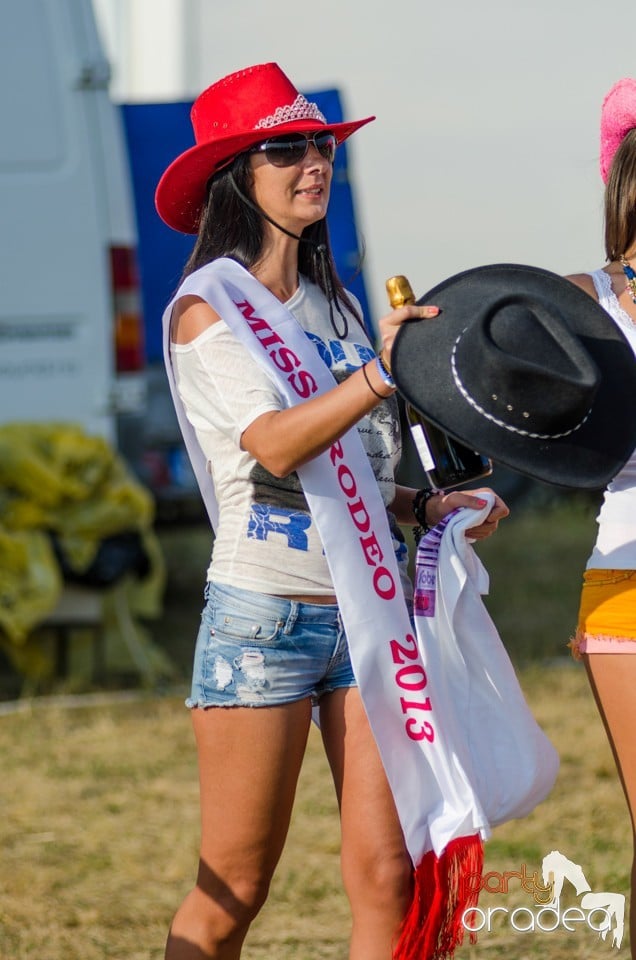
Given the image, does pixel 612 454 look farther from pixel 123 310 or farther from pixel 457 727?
pixel 123 310

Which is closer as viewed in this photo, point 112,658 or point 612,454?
point 612,454

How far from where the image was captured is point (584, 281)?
2564 mm

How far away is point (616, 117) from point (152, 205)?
4.75 m

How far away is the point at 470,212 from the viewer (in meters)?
9.32

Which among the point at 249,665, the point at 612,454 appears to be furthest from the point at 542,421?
the point at 249,665

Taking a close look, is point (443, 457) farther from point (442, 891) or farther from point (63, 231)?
point (63, 231)

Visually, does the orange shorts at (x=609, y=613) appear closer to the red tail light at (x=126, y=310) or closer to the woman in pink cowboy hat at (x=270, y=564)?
the woman in pink cowboy hat at (x=270, y=564)

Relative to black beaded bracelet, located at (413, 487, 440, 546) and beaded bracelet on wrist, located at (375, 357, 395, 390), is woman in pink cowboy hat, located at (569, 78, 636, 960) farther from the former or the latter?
beaded bracelet on wrist, located at (375, 357, 395, 390)

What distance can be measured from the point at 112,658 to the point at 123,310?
1.46 m

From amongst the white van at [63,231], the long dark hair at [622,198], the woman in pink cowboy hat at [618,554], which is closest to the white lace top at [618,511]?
the woman in pink cowboy hat at [618,554]

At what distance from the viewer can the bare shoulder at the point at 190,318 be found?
237 cm

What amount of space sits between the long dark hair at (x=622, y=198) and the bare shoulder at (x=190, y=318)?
2.56ft

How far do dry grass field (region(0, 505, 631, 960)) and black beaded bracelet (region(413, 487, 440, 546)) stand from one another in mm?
1253

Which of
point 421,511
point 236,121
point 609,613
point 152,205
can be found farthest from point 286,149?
point 152,205
